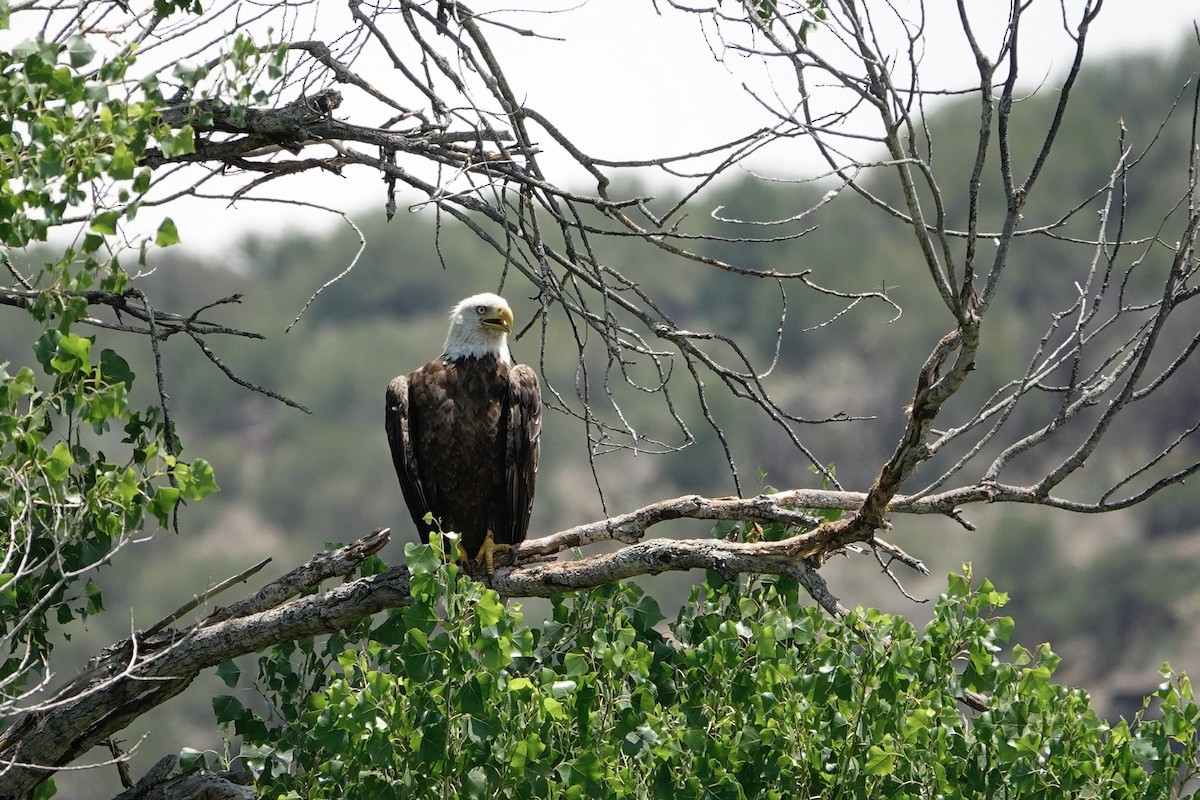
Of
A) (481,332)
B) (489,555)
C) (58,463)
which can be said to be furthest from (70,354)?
(481,332)

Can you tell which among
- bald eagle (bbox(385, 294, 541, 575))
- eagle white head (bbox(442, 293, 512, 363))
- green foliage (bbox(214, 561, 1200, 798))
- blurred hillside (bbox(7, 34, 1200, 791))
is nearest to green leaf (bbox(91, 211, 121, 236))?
green foliage (bbox(214, 561, 1200, 798))

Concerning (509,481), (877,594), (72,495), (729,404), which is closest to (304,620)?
(72,495)

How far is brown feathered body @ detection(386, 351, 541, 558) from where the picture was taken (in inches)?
223

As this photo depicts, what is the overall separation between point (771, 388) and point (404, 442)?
30.7 m

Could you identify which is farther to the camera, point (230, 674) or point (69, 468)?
point (230, 674)

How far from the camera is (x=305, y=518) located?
4338 cm

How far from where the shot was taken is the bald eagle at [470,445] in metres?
5.67

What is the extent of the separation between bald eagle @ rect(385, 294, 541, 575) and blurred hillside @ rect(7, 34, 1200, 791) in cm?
2368

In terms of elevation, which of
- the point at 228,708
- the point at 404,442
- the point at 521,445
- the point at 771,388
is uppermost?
the point at 771,388

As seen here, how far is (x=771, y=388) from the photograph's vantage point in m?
36.0

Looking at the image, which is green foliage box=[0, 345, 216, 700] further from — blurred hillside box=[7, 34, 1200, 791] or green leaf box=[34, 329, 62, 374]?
blurred hillside box=[7, 34, 1200, 791]

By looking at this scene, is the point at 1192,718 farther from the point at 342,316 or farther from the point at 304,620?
the point at 342,316

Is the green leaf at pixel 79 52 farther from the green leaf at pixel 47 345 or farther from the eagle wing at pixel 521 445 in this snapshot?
the eagle wing at pixel 521 445

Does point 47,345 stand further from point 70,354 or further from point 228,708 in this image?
point 228,708
